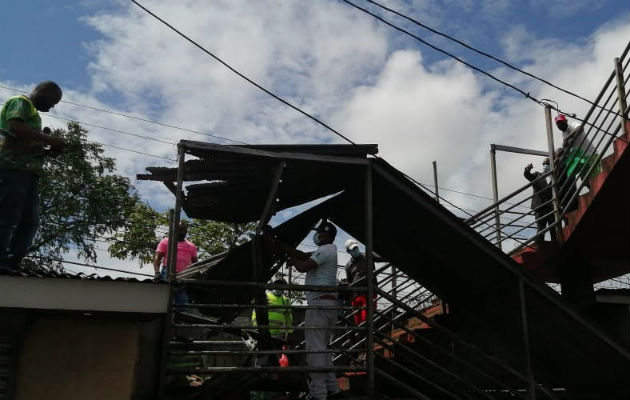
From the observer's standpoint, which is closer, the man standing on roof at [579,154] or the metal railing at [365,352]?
the metal railing at [365,352]

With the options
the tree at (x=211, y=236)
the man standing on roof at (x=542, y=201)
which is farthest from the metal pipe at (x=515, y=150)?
the tree at (x=211, y=236)

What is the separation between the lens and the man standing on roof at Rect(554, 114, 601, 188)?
27.0 ft

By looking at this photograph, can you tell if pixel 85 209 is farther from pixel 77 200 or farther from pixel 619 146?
pixel 619 146

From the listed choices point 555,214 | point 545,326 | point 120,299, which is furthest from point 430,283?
point 120,299

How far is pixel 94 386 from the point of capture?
205 inches

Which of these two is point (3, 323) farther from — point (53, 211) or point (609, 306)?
point (53, 211)

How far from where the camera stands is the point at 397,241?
738 cm

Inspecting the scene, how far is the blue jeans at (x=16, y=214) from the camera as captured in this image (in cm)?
529

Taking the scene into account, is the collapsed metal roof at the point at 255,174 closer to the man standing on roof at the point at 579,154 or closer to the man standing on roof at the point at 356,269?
the man standing on roof at the point at 356,269

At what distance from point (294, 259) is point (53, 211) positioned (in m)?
13.6

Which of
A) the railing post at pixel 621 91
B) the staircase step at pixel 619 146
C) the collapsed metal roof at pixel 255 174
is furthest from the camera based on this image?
the railing post at pixel 621 91

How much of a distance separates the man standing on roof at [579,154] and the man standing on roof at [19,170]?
21.5ft

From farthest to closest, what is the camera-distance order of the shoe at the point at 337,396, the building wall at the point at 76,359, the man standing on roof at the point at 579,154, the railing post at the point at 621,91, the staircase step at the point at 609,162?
the man standing on roof at the point at 579,154
the railing post at the point at 621,91
the staircase step at the point at 609,162
the shoe at the point at 337,396
the building wall at the point at 76,359

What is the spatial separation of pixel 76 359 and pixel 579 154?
7.08 meters
